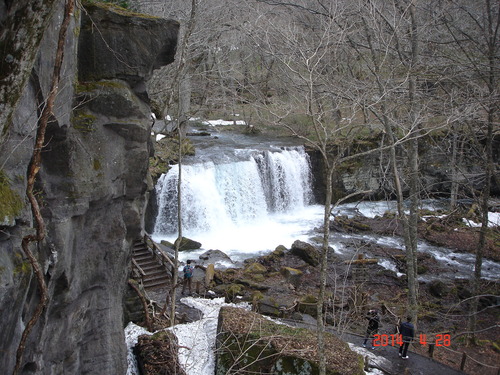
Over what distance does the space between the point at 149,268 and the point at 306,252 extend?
6.81m

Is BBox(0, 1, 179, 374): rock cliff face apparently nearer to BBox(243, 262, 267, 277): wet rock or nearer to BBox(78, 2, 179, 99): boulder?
BBox(78, 2, 179, 99): boulder

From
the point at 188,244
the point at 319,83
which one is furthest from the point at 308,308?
the point at 188,244

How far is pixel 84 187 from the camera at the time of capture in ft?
23.4

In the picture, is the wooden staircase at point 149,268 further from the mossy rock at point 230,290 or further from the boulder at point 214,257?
the boulder at point 214,257

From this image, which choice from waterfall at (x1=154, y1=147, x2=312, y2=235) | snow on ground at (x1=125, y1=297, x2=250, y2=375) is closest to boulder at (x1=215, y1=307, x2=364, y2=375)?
snow on ground at (x1=125, y1=297, x2=250, y2=375)

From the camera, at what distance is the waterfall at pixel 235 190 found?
21.6 meters

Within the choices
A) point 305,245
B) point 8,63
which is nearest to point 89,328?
point 8,63

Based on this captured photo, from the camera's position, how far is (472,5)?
12703 millimetres

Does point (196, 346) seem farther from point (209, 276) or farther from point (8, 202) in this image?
point (8, 202)

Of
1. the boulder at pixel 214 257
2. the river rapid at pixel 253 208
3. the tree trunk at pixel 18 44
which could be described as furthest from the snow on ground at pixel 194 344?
the river rapid at pixel 253 208

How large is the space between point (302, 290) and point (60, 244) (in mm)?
11568

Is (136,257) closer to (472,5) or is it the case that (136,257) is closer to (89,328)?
(89,328)

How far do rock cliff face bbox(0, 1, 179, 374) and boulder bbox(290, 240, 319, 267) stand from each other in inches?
435

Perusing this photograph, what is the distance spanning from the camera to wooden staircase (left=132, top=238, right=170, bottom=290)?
601 inches
